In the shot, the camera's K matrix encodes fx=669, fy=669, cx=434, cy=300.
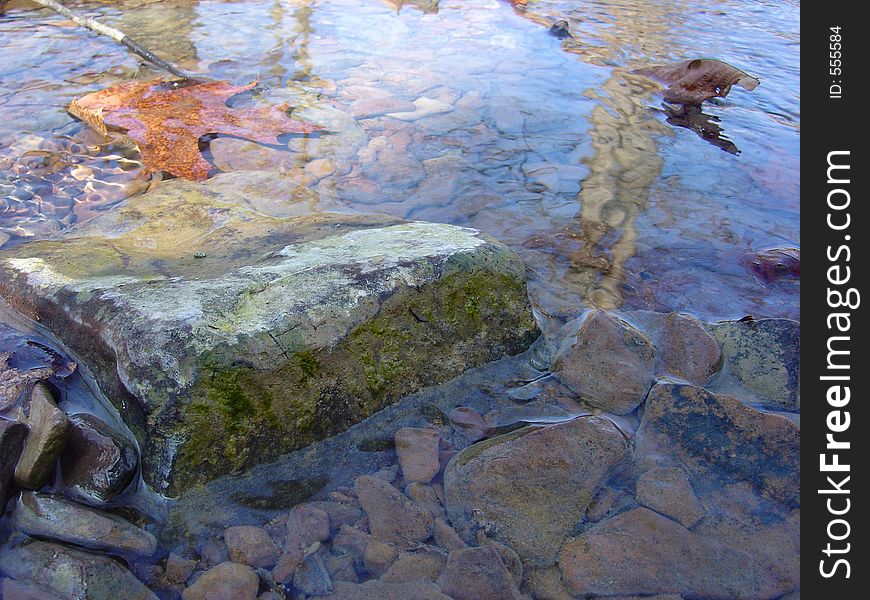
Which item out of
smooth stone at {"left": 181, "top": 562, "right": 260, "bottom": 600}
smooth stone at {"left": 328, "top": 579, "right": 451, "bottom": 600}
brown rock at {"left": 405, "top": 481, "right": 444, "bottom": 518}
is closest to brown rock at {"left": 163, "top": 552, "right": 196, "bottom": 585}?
smooth stone at {"left": 181, "top": 562, "right": 260, "bottom": 600}

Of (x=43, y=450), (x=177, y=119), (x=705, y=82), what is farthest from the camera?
(x=705, y=82)

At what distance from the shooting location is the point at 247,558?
196 cm

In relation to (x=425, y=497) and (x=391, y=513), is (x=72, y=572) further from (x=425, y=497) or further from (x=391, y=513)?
(x=425, y=497)

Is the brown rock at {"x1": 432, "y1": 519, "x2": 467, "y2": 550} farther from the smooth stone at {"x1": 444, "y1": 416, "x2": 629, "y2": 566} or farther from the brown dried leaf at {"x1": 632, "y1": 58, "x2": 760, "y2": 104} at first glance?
the brown dried leaf at {"x1": 632, "y1": 58, "x2": 760, "y2": 104}

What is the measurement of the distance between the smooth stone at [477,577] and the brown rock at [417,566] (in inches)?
1.0

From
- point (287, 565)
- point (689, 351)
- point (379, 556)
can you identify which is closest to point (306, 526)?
point (287, 565)

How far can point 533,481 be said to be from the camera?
219cm

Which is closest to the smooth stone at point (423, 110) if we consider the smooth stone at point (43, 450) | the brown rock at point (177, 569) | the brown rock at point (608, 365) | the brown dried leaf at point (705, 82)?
the brown dried leaf at point (705, 82)

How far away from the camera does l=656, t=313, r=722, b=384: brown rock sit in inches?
107

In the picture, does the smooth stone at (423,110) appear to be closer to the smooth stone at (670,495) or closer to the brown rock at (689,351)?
the brown rock at (689,351)

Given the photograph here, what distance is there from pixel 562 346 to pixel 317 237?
121 centimetres

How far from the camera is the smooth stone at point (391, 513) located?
204 centimetres

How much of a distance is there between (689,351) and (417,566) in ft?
4.91
